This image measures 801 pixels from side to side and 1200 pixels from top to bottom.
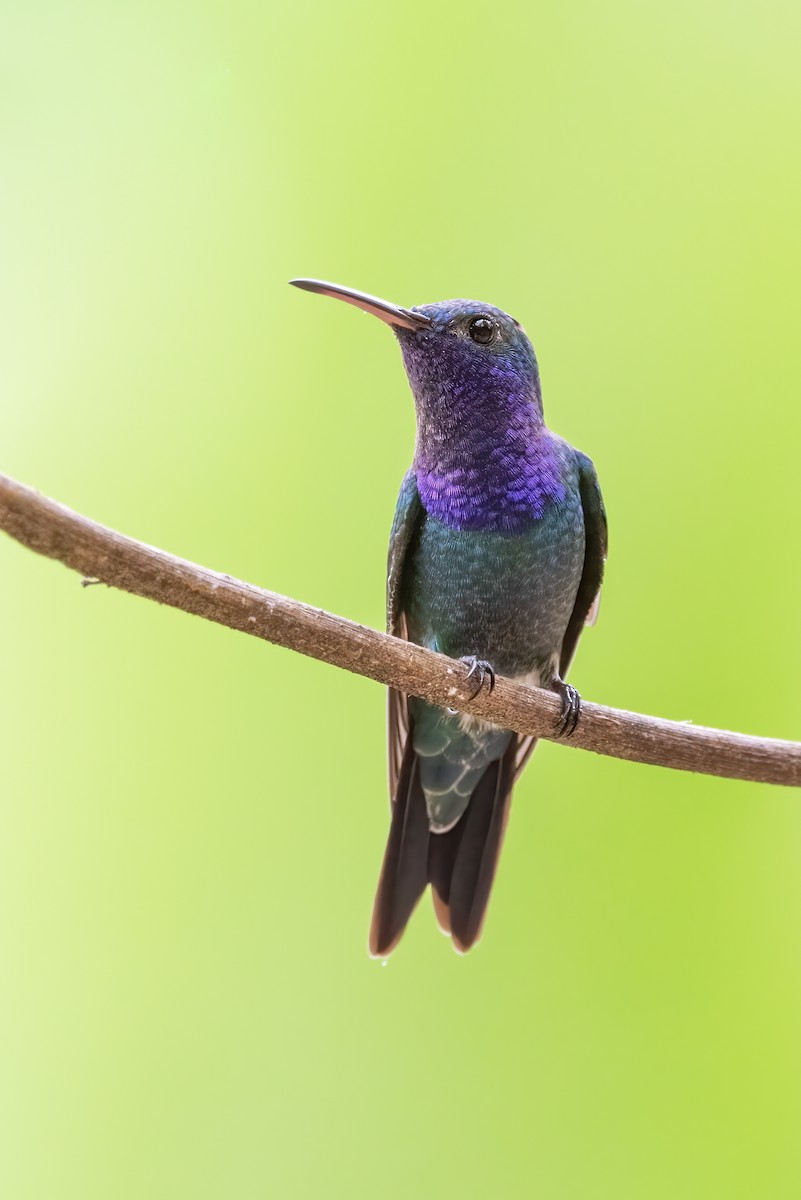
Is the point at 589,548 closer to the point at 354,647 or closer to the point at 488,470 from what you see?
the point at 488,470

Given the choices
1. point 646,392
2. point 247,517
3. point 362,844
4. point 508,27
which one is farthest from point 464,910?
point 508,27

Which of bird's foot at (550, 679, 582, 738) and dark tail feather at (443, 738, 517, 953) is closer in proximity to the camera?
bird's foot at (550, 679, 582, 738)

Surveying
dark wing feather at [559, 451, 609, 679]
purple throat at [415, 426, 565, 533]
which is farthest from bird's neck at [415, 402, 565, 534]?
dark wing feather at [559, 451, 609, 679]

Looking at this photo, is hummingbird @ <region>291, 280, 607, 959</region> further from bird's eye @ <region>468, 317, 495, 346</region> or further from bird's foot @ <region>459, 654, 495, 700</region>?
bird's foot @ <region>459, 654, 495, 700</region>

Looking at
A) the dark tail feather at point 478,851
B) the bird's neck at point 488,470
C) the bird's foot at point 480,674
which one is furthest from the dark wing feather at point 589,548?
the bird's foot at point 480,674

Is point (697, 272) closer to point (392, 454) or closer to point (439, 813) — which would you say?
point (392, 454)

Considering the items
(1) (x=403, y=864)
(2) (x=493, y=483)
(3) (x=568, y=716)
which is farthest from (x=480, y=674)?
(1) (x=403, y=864)

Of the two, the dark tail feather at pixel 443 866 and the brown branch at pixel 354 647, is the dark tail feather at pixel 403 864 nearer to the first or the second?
the dark tail feather at pixel 443 866
